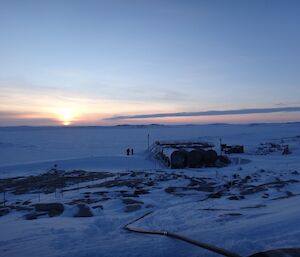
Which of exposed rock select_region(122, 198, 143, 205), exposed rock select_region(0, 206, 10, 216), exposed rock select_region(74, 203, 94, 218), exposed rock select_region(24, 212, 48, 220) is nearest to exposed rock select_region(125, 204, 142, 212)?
exposed rock select_region(122, 198, 143, 205)

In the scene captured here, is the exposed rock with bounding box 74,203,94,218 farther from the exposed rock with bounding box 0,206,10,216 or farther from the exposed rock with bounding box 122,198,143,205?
the exposed rock with bounding box 0,206,10,216

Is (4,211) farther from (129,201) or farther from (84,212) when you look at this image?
(129,201)

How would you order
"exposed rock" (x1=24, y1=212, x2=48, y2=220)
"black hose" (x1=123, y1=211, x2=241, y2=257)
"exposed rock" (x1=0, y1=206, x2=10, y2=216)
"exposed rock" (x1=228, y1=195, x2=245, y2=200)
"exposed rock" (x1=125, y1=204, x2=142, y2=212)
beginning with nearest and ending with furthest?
"black hose" (x1=123, y1=211, x2=241, y2=257) < "exposed rock" (x1=24, y1=212, x2=48, y2=220) < "exposed rock" (x1=125, y1=204, x2=142, y2=212) < "exposed rock" (x1=0, y1=206, x2=10, y2=216) < "exposed rock" (x1=228, y1=195, x2=245, y2=200)

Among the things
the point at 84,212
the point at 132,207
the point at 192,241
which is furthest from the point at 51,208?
the point at 192,241

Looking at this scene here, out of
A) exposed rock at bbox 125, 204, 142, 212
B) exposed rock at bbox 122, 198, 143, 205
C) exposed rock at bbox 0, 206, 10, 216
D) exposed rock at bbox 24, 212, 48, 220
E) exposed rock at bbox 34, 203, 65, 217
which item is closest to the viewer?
exposed rock at bbox 24, 212, 48, 220

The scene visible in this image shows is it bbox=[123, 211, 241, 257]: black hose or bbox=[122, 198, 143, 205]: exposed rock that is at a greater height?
bbox=[123, 211, 241, 257]: black hose

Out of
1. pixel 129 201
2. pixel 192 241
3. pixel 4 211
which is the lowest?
pixel 4 211

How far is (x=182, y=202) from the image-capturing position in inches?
379

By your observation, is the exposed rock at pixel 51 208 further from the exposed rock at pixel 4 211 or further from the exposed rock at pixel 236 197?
the exposed rock at pixel 236 197

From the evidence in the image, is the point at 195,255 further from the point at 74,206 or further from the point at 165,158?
the point at 165,158

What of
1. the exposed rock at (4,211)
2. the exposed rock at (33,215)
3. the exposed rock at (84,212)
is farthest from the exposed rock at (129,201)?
the exposed rock at (4,211)

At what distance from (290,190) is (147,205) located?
13.7 feet

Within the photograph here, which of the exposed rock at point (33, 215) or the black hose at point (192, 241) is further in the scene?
the exposed rock at point (33, 215)

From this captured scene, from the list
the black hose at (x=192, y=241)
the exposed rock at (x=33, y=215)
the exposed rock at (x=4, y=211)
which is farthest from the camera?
the exposed rock at (x=4, y=211)
